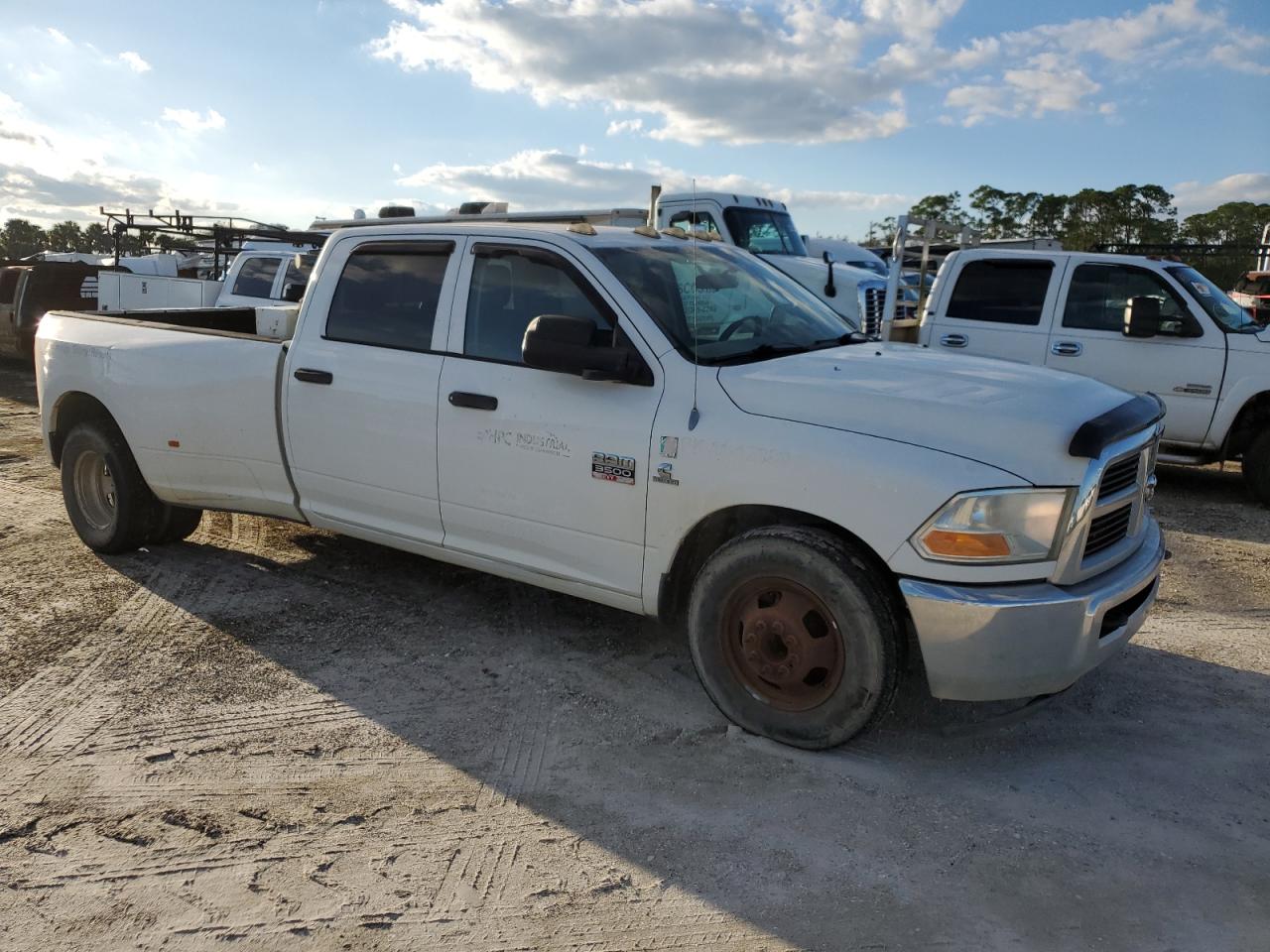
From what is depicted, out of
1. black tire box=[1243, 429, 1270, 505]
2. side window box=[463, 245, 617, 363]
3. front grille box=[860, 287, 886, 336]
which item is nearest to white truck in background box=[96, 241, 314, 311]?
front grille box=[860, 287, 886, 336]

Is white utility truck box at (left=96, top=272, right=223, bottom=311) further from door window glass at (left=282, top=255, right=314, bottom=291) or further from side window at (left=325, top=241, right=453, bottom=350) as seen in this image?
side window at (left=325, top=241, right=453, bottom=350)

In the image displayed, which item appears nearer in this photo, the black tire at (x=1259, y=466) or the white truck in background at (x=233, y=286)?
the black tire at (x=1259, y=466)

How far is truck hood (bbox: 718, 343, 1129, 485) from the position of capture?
338 centimetres

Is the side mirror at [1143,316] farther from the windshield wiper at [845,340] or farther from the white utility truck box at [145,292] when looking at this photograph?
the white utility truck box at [145,292]

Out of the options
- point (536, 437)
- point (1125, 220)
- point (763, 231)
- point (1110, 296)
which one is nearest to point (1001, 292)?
point (1110, 296)

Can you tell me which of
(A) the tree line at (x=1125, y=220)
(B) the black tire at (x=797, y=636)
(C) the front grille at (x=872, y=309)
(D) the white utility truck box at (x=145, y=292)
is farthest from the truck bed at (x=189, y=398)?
(A) the tree line at (x=1125, y=220)

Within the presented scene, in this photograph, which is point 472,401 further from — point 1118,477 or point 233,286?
point 233,286

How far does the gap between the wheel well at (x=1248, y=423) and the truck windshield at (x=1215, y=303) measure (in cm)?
56

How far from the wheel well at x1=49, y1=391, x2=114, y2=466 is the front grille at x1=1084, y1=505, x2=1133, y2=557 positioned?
17.2 feet

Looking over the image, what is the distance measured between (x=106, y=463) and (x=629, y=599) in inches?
140

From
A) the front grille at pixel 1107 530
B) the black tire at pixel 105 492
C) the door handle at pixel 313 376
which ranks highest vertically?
the door handle at pixel 313 376

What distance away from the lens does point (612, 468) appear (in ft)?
13.3

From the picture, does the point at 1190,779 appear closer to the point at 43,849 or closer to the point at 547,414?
the point at 547,414

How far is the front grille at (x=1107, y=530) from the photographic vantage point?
141 inches
